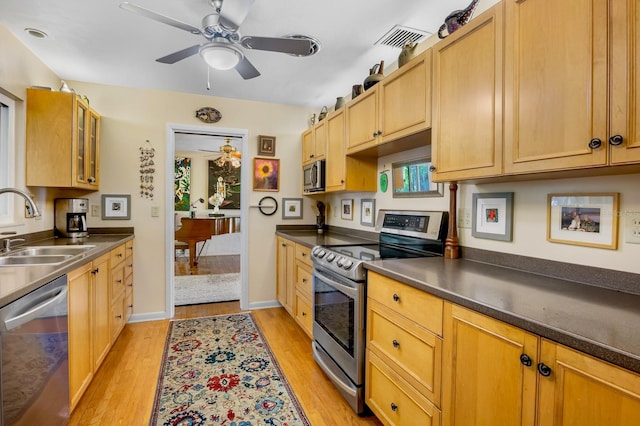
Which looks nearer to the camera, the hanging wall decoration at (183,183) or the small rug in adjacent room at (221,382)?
the small rug in adjacent room at (221,382)

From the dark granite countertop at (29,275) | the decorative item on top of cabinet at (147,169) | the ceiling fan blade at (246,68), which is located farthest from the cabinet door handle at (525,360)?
the decorative item on top of cabinet at (147,169)

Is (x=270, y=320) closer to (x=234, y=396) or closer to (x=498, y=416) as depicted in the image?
(x=234, y=396)

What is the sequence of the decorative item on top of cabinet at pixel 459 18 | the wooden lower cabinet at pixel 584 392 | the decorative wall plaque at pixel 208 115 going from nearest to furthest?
the wooden lower cabinet at pixel 584 392
the decorative item on top of cabinet at pixel 459 18
the decorative wall plaque at pixel 208 115

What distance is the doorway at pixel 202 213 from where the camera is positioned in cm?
348

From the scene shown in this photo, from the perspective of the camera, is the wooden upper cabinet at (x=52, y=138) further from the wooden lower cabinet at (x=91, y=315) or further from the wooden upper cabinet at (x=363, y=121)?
the wooden upper cabinet at (x=363, y=121)

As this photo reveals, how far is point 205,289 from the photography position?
456 centimetres

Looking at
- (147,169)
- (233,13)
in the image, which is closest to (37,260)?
(147,169)

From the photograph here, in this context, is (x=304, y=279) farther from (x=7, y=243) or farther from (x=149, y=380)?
(x=7, y=243)

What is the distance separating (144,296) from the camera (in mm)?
3422

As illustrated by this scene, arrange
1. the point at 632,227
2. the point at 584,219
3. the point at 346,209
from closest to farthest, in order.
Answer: the point at 632,227
the point at 584,219
the point at 346,209

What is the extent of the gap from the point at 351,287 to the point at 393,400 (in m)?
0.61

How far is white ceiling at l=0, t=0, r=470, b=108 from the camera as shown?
1972 mm

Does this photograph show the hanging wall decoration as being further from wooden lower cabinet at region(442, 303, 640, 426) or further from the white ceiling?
wooden lower cabinet at region(442, 303, 640, 426)

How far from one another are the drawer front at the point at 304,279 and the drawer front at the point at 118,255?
A: 1554 millimetres
